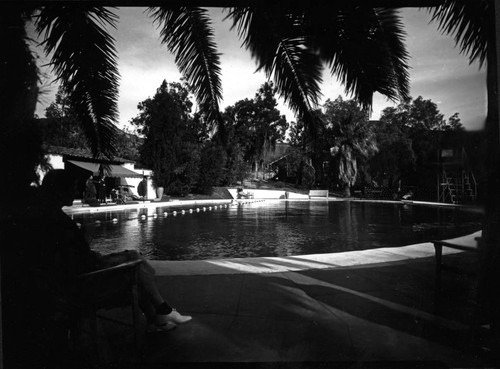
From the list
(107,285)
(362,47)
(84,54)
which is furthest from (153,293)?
(362,47)

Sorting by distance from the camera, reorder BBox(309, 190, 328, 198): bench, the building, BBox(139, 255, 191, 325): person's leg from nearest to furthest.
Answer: the building, BBox(139, 255, 191, 325): person's leg, BBox(309, 190, 328, 198): bench

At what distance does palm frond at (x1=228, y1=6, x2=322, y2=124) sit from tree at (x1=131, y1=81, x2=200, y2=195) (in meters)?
1.29

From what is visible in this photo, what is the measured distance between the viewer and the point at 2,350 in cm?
187

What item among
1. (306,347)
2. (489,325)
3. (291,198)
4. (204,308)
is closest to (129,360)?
(204,308)

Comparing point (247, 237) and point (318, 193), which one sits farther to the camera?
point (318, 193)

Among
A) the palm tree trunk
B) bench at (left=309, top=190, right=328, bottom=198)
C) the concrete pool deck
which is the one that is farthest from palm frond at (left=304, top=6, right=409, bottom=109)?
bench at (left=309, top=190, right=328, bottom=198)

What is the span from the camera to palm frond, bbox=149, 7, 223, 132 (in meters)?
2.75

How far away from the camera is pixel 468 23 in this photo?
8.12 feet

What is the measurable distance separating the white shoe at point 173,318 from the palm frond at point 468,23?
3128 mm

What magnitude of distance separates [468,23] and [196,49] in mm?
2197

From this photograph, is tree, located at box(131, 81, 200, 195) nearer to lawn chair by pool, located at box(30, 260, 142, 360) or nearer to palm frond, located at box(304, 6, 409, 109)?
palm frond, located at box(304, 6, 409, 109)

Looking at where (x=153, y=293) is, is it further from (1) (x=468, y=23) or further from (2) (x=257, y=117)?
(1) (x=468, y=23)

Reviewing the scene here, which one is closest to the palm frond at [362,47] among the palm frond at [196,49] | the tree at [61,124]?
the palm frond at [196,49]

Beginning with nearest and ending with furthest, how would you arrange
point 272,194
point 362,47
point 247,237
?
point 362,47 → point 247,237 → point 272,194
